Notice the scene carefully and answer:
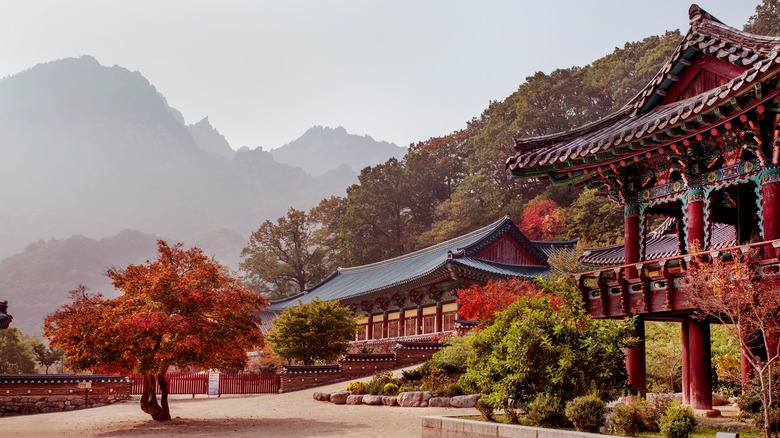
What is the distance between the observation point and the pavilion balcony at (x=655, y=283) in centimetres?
1173

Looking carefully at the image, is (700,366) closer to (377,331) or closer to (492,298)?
(492,298)

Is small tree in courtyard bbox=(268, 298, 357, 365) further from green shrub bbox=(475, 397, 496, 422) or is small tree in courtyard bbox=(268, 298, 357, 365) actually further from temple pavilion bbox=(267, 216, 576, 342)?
green shrub bbox=(475, 397, 496, 422)

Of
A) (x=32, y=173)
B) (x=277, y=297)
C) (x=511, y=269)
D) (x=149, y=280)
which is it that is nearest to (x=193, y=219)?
(x=32, y=173)

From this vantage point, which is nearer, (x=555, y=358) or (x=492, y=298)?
(x=555, y=358)

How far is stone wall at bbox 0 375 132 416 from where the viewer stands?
85.4ft

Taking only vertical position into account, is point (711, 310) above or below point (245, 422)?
above

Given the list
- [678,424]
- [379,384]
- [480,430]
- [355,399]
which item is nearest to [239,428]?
[355,399]

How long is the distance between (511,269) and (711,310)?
3024cm

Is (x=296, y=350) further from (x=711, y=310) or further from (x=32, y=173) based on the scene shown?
(x=32, y=173)

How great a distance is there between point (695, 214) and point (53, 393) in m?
23.5

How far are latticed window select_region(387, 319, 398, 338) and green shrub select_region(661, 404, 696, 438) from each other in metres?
33.9

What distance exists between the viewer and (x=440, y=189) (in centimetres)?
7769

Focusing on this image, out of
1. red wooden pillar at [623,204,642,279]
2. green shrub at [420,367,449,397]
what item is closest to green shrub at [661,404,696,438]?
red wooden pillar at [623,204,642,279]

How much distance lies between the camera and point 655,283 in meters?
13.4
